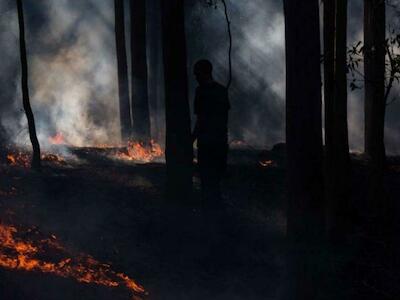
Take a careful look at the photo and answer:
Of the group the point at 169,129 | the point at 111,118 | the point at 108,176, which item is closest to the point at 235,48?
the point at 111,118

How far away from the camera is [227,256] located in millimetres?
9758

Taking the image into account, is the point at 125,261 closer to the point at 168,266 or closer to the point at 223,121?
the point at 168,266

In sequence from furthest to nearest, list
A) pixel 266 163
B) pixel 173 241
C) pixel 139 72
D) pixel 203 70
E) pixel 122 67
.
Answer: pixel 122 67 < pixel 139 72 < pixel 266 163 < pixel 203 70 < pixel 173 241

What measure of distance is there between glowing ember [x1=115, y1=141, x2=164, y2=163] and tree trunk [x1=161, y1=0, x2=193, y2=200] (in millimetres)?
5802

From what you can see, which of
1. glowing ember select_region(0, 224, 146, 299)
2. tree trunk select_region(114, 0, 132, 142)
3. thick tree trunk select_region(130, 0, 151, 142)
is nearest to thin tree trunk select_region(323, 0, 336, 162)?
glowing ember select_region(0, 224, 146, 299)

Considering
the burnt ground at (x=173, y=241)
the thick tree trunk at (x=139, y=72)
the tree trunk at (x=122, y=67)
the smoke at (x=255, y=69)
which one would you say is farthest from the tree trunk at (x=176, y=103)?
the smoke at (x=255, y=69)

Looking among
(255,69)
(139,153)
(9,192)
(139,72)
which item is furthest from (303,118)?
(255,69)

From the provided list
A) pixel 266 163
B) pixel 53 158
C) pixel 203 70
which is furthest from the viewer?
pixel 266 163

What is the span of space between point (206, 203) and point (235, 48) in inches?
815

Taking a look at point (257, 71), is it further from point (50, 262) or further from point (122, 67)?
point (50, 262)

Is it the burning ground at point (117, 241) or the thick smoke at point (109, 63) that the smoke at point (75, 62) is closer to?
the thick smoke at point (109, 63)

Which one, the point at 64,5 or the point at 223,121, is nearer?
the point at 223,121

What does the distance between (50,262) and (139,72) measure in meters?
11.8

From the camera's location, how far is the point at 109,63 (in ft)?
100
